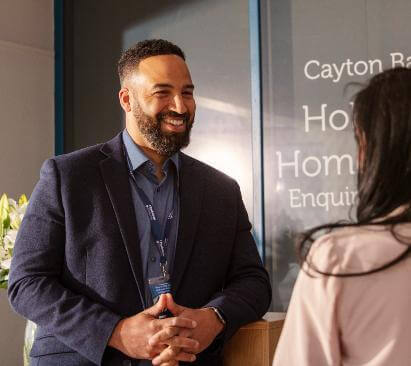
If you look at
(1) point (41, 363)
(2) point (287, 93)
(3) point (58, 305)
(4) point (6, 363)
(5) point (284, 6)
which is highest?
(5) point (284, 6)

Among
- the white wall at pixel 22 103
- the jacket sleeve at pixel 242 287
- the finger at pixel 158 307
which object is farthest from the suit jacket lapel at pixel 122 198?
the white wall at pixel 22 103

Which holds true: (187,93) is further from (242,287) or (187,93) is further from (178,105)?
(242,287)

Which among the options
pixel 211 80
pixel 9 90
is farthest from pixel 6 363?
pixel 211 80

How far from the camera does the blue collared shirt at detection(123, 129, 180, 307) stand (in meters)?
2.19

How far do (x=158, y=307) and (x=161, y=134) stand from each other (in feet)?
1.82

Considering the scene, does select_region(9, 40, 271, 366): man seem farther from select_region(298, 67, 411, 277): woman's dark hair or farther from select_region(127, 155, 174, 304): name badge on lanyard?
select_region(298, 67, 411, 277): woman's dark hair

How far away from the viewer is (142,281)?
216cm

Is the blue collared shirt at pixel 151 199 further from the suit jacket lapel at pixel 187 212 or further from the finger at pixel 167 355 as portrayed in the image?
the finger at pixel 167 355

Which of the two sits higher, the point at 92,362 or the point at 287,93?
the point at 287,93

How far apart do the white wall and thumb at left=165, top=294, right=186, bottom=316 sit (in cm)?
274

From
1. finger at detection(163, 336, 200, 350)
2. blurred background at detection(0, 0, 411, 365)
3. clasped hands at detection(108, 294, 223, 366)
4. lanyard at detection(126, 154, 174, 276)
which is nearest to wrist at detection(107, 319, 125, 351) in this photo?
clasped hands at detection(108, 294, 223, 366)

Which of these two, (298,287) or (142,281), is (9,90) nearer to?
(142,281)

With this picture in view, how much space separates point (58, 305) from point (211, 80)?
2.60 m

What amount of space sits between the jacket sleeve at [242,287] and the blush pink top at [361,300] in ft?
3.04
